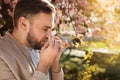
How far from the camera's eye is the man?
7.01ft

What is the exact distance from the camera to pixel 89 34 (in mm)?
5902

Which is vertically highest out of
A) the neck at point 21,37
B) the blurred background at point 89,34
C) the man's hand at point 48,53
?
the neck at point 21,37

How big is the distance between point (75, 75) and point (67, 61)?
29 cm

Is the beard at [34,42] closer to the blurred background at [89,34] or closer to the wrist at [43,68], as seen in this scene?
the wrist at [43,68]

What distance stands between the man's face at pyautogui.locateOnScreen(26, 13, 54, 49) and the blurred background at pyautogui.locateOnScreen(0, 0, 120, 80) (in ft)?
7.52

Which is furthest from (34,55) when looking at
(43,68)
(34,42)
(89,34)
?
(89,34)

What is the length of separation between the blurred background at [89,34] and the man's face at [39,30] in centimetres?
229

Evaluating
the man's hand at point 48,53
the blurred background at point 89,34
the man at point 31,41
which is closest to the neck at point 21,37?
the man at point 31,41

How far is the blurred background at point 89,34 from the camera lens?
5.08 metres

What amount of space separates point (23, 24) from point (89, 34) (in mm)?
3719

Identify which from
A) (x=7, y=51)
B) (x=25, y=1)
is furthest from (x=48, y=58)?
(x=25, y=1)

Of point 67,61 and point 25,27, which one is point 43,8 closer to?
point 25,27

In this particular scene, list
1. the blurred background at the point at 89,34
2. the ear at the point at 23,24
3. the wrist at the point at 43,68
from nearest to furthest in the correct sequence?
the wrist at the point at 43,68
the ear at the point at 23,24
the blurred background at the point at 89,34

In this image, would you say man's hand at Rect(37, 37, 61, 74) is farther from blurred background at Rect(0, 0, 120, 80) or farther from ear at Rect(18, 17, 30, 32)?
blurred background at Rect(0, 0, 120, 80)
